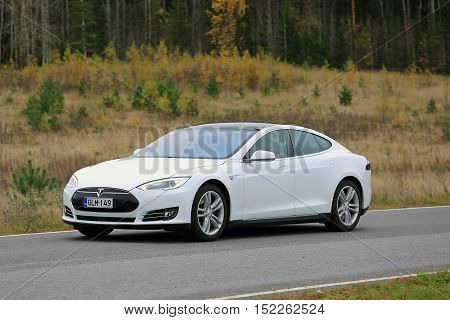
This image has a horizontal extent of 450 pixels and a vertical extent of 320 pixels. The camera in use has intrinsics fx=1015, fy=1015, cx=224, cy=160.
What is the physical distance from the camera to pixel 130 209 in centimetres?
1222

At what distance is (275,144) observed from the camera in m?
13.9

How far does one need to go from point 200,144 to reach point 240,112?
27.5 metres

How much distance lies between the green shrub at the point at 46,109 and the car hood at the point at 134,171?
23138 mm

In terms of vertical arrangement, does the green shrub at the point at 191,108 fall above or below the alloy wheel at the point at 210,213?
above

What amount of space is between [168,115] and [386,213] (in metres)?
22.4

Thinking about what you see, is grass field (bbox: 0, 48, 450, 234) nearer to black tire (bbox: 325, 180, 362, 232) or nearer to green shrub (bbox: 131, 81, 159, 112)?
green shrub (bbox: 131, 81, 159, 112)

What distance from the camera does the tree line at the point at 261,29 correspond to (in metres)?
71.3

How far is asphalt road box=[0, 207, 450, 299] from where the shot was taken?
8.83 m

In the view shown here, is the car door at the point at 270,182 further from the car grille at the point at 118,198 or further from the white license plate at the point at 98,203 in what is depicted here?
the white license plate at the point at 98,203

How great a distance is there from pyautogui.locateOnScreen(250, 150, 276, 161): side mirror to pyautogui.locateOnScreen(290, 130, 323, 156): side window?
2.97 feet

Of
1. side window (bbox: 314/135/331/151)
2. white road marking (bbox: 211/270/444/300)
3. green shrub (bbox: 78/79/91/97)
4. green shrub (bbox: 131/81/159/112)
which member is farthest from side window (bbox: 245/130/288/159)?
green shrub (bbox: 78/79/91/97)

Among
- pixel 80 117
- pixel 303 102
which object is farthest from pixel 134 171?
pixel 303 102

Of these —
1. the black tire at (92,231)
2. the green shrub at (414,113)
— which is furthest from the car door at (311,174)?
the green shrub at (414,113)

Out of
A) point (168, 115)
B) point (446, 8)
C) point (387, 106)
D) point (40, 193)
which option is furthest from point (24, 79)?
point (446, 8)
